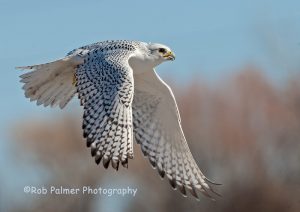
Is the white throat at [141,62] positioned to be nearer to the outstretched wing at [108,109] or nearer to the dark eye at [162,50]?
the dark eye at [162,50]

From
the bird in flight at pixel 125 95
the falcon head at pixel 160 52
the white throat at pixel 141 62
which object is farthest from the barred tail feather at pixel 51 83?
the falcon head at pixel 160 52

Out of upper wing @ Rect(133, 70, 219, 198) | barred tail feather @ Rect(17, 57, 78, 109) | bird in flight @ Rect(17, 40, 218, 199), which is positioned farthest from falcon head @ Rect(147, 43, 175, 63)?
barred tail feather @ Rect(17, 57, 78, 109)

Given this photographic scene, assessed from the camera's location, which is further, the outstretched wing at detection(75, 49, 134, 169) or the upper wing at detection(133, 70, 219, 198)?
the upper wing at detection(133, 70, 219, 198)

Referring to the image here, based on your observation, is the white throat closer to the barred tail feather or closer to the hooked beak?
the hooked beak

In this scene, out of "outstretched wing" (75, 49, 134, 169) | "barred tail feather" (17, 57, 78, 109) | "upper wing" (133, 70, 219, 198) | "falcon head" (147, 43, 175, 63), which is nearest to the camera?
"outstretched wing" (75, 49, 134, 169)

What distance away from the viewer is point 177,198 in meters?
21.7

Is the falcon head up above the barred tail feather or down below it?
above

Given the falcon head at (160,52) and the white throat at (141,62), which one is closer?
the white throat at (141,62)

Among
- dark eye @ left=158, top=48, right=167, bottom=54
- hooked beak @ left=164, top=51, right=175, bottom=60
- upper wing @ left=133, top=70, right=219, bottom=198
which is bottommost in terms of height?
upper wing @ left=133, top=70, right=219, bottom=198

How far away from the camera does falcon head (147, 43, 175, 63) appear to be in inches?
475

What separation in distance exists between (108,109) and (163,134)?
194cm

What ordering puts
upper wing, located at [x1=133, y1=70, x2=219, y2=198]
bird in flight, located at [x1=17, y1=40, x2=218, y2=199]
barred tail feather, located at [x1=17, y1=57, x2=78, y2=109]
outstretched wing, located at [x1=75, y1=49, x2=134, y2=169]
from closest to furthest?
1. outstretched wing, located at [x1=75, y1=49, x2=134, y2=169]
2. bird in flight, located at [x1=17, y1=40, x2=218, y2=199]
3. barred tail feather, located at [x1=17, y1=57, x2=78, y2=109]
4. upper wing, located at [x1=133, y1=70, x2=219, y2=198]

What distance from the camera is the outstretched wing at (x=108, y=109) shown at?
1040cm

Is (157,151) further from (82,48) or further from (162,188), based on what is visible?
(162,188)
